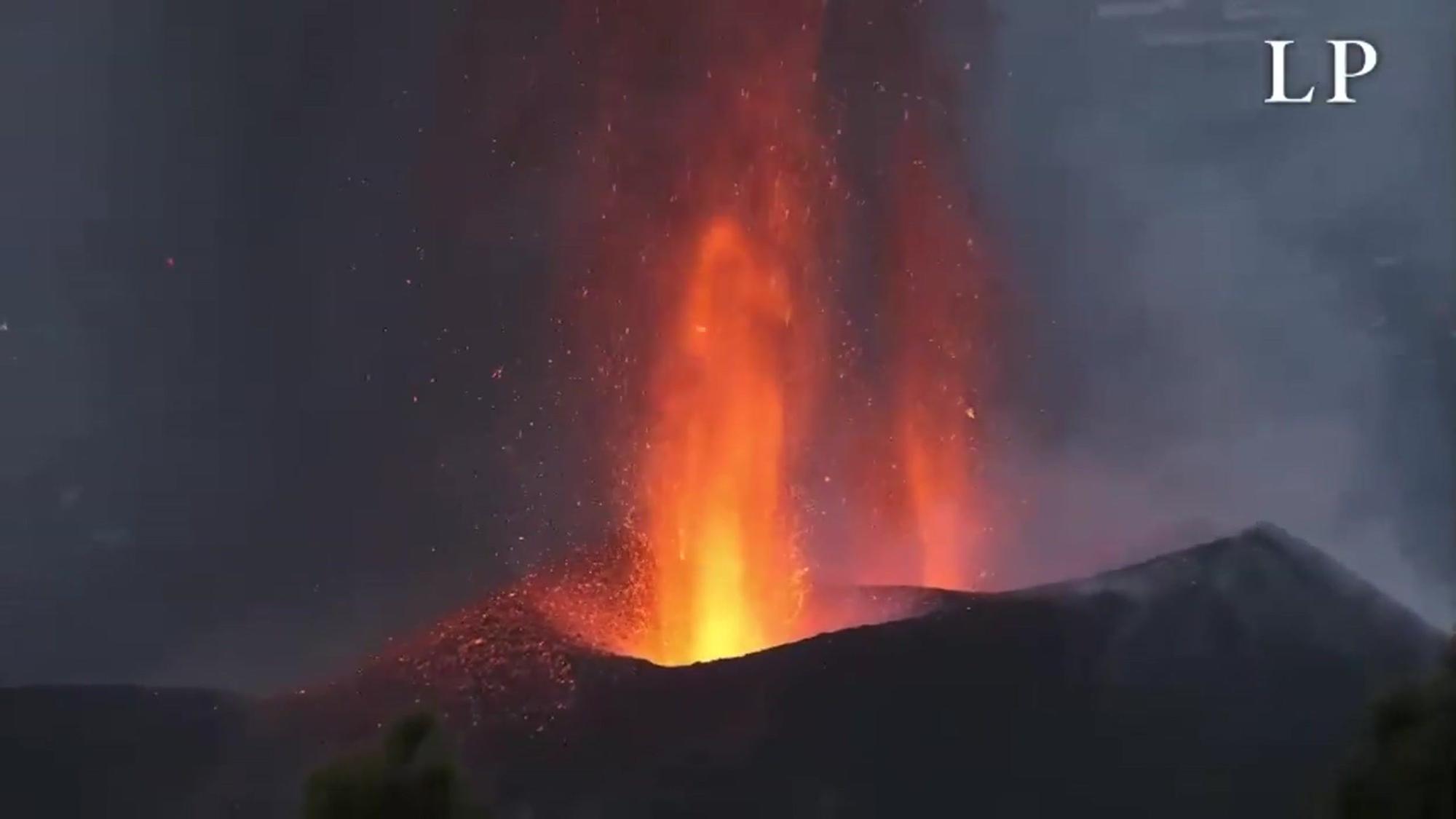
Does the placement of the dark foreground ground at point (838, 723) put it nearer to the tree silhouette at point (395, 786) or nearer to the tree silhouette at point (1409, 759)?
the tree silhouette at point (395, 786)

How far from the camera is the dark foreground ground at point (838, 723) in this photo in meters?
15.8

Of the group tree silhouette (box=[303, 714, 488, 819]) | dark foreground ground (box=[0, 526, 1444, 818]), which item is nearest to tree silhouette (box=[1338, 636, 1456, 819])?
tree silhouette (box=[303, 714, 488, 819])

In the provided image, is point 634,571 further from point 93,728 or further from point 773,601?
point 93,728

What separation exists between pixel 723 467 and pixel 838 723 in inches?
137

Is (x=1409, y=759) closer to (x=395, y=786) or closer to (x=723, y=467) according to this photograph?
(x=395, y=786)

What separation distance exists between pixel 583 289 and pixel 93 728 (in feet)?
24.8

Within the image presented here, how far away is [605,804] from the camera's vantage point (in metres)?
15.5

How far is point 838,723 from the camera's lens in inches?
655

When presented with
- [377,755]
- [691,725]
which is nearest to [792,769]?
[691,725]

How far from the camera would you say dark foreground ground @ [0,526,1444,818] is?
1580 centimetres

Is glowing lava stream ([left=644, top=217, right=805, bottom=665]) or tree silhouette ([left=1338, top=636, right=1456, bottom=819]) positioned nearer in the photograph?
tree silhouette ([left=1338, top=636, right=1456, bottom=819])

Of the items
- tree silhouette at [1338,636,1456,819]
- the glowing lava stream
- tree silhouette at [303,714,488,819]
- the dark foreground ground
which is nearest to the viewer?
tree silhouette at [1338,636,1456,819]

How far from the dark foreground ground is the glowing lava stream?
140cm

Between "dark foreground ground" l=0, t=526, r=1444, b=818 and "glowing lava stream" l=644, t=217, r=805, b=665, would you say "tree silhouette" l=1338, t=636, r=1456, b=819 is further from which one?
"glowing lava stream" l=644, t=217, r=805, b=665
